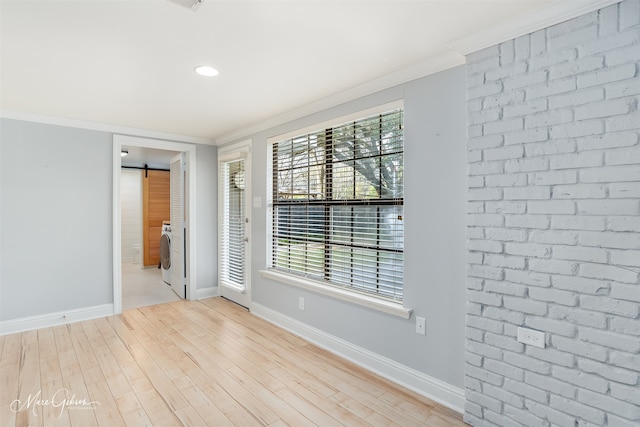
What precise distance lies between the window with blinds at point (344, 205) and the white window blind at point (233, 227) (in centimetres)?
81

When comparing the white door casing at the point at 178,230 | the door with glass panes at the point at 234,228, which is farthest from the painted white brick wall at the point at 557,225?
the white door casing at the point at 178,230

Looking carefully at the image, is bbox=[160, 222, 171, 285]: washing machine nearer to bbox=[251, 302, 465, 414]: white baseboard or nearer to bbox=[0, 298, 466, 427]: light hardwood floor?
bbox=[0, 298, 466, 427]: light hardwood floor

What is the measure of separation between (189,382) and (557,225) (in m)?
2.60

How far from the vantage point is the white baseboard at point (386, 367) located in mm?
2068

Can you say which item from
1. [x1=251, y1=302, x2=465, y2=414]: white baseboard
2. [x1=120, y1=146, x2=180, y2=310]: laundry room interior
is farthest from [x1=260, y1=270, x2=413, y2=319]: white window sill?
[x1=120, y1=146, x2=180, y2=310]: laundry room interior

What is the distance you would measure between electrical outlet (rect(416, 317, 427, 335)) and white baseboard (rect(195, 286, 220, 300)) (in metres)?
3.35

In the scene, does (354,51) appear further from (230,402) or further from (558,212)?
(230,402)

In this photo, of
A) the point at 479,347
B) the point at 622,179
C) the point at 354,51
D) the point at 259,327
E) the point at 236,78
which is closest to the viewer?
the point at 622,179

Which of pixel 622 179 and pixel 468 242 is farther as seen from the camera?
pixel 468 242

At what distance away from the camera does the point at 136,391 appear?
7.45 ft

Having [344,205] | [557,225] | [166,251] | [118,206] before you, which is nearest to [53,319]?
[118,206]

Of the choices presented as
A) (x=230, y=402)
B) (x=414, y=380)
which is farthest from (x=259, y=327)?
(x=414, y=380)

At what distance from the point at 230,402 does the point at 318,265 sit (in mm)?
1371

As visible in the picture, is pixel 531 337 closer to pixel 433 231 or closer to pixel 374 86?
pixel 433 231
